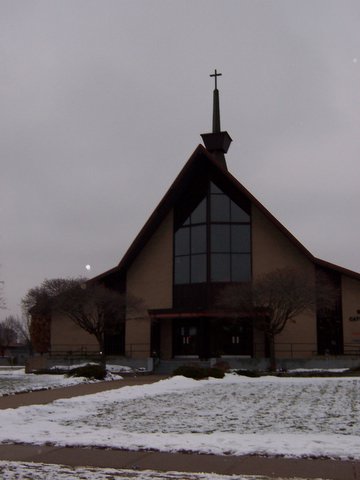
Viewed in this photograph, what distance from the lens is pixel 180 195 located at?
4094 cm

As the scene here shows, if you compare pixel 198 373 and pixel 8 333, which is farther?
pixel 8 333

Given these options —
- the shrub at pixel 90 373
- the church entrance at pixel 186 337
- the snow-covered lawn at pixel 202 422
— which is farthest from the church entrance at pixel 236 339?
the snow-covered lawn at pixel 202 422

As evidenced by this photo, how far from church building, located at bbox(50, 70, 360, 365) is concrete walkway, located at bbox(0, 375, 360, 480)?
92.4ft

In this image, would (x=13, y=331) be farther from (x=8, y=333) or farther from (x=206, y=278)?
(x=206, y=278)

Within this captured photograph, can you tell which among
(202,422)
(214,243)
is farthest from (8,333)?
(202,422)

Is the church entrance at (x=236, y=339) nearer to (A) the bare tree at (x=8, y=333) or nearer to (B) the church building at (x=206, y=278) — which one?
(B) the church building at (x=206, y=278)

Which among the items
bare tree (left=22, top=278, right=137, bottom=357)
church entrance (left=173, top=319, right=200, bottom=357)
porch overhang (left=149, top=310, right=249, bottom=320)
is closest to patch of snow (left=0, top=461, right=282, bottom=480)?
porch overhang (left=149, top=310, right=249, bottom=320)

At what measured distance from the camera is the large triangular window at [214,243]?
127 feet

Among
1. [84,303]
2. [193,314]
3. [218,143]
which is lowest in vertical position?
[193,314]

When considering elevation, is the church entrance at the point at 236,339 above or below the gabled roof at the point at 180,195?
below

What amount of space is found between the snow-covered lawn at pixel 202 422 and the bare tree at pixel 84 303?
17.8 meters

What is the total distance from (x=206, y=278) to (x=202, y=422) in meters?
27.6

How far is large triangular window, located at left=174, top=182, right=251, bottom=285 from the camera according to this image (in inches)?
1527

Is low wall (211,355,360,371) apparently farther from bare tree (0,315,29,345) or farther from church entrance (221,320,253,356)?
bare tree (0,315,29,345)
